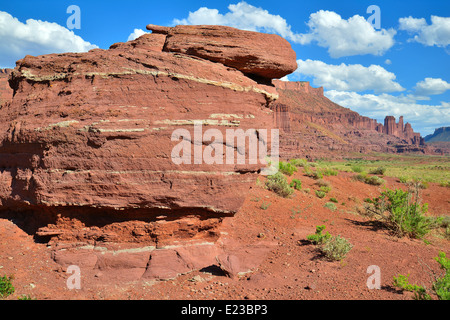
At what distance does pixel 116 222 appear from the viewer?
18.8 feet

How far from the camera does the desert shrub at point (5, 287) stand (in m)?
4.29

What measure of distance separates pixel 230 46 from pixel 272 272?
17.8ft

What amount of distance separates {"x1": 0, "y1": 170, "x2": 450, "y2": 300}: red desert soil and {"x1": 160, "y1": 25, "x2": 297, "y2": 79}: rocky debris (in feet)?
14.7

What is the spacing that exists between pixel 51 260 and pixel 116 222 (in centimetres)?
146

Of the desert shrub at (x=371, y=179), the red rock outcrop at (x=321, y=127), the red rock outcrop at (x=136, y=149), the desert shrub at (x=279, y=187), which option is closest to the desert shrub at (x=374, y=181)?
the desert shrub at (x=371, y=179)

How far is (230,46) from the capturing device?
21.3ft

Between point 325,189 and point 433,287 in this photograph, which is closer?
point 433,287

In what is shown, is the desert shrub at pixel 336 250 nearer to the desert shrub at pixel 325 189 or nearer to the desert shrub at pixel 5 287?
the desert shrub at pixel 5 287

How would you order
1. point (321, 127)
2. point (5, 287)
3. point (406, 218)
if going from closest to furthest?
1. point (5, 287)
2. point (406, 218)
3. point (321, 127)

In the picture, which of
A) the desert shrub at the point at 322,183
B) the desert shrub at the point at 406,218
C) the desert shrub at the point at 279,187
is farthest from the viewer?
the desert shrub at the point at 322,183

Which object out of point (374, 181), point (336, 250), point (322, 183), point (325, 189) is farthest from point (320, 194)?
point (374, 181)

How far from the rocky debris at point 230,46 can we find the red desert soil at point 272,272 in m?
4.48

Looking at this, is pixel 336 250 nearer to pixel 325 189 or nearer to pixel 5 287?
pixel 5 287

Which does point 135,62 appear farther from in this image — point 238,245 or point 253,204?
point 253,204
